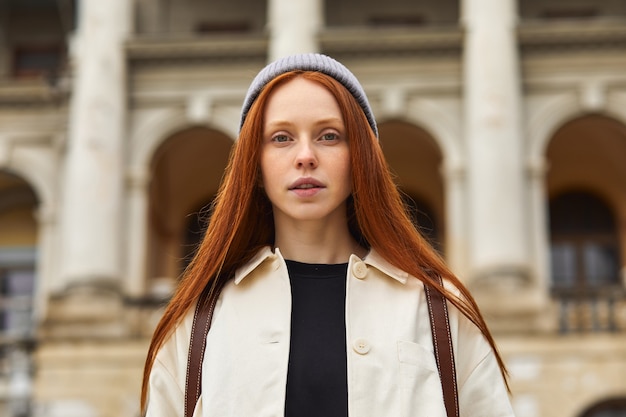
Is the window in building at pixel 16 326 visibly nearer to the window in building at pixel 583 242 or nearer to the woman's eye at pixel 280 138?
the window in building at pixel 583 242

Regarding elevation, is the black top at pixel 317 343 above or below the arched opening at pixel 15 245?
below

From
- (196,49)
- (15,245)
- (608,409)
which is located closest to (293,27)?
(196,49)

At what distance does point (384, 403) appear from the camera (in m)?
2.57

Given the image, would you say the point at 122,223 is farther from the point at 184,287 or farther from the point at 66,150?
the point at 184,287

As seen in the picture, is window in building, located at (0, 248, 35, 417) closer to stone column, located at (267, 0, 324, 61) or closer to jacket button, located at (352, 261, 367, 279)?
stone column, located at (267, 0, 324, 61)

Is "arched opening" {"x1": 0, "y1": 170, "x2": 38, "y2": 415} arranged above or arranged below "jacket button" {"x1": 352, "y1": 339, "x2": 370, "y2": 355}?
above

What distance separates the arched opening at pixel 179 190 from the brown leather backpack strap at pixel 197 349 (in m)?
20.7

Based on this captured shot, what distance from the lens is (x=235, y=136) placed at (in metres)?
21.4

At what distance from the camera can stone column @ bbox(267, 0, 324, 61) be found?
69.3 ft

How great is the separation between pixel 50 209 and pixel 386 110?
23.6 ft

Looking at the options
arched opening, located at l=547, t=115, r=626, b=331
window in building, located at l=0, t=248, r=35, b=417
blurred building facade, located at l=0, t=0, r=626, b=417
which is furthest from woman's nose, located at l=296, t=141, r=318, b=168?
arched opening, located at l=547, t=115, r=626, b=331

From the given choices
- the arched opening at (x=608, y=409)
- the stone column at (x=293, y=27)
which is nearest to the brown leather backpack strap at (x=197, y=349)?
the arched opening at (x=608, y=409)

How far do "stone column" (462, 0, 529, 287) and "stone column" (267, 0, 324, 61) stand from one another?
2.97 m

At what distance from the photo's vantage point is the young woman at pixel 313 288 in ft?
8.61
